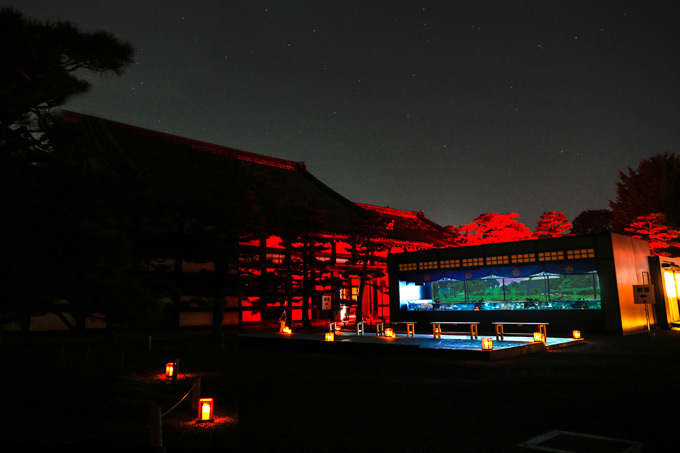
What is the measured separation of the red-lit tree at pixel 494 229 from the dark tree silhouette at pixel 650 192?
14357 mm

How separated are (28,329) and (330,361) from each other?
387 inches

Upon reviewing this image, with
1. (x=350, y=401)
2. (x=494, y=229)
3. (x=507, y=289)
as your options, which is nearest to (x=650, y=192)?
(x=494, y=229)

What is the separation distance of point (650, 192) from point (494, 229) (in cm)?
1745

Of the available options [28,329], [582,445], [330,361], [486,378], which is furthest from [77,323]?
[582,445]

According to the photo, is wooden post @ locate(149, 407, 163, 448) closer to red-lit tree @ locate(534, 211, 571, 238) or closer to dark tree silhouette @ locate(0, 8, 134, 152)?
dark tree silhouette @ locate(0, 8, 134, 152)

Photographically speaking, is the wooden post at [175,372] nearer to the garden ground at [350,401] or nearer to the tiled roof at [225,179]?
the garden ground at [350,401]

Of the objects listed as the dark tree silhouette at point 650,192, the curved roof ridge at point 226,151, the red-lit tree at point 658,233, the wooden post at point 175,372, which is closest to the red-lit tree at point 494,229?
the red-lit tree at point 658,233

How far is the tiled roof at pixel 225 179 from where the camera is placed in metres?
16.3

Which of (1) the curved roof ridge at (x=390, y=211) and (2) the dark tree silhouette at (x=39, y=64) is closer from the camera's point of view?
(2) the dark tree silhouette at (x=39, y=64)

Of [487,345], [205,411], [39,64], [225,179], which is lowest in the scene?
[205,411]

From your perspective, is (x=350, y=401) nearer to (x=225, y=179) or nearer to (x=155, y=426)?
(x=155, y=426)

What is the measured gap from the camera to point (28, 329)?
1412 cm

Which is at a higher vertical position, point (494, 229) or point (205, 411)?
point (494, 229)

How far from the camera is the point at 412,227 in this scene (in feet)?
98.1
